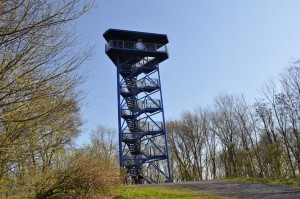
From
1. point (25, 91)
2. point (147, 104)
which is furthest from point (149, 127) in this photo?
point (25, 91)

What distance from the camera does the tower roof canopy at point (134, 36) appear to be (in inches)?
918

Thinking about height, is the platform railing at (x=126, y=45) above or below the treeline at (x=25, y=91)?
above

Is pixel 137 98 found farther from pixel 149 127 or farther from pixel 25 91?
pixel 25 91

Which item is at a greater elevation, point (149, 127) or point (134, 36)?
point (134, 36)

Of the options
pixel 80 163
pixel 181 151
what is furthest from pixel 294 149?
pixel 80 163

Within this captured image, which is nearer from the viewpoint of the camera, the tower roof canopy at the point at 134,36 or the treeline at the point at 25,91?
the treeline at the point at 25,91

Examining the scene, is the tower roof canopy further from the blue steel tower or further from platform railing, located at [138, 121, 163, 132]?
platform railing, located at [138, 121, 163, 132]

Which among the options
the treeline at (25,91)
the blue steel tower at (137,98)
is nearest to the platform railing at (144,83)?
the blue steel tower at (137,98)

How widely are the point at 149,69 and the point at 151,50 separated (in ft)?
5.40

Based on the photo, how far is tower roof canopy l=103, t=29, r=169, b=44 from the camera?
76.5 feet

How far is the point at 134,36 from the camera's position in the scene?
2408cm

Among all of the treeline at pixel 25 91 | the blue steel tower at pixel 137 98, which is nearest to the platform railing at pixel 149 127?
the blue steel tower at pixel 137 98

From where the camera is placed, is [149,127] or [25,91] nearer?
[25,91]

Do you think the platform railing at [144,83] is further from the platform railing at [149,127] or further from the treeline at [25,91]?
the treeline at [25,91]
